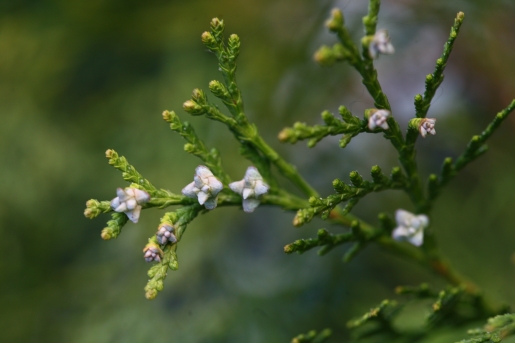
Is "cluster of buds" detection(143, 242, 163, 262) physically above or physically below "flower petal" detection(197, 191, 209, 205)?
below

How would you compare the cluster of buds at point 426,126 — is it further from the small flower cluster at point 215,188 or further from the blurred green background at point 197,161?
the blurred green background at point 197,161

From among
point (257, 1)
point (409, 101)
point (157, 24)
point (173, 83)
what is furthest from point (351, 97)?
point (157, 24)

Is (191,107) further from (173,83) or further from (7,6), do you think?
(7,6)

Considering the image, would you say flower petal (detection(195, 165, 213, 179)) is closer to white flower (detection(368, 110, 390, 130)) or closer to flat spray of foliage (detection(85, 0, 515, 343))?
flat spray of foliage (detection(85, 0, 515, 343))

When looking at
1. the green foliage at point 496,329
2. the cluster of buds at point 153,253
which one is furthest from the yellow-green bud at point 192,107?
the green foliage at point 496,329

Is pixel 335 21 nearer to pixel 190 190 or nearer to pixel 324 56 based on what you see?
pixel 324 56

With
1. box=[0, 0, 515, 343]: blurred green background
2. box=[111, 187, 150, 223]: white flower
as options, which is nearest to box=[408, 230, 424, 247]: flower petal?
box=[111, 187, 150, 223]: white flower

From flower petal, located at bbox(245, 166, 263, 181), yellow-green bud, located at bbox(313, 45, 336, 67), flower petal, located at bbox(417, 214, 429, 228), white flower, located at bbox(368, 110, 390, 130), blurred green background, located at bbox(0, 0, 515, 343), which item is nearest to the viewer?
yellow-green bud, located at bbox(313, 45, 336, 67)
